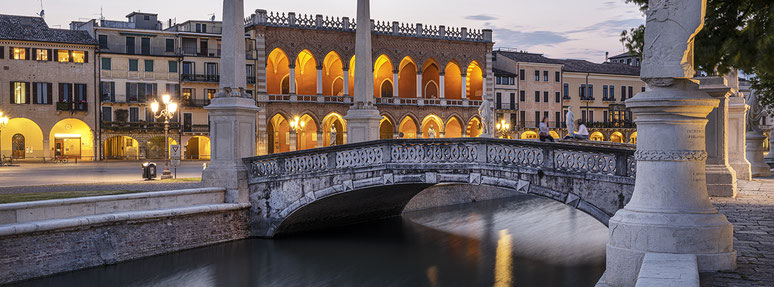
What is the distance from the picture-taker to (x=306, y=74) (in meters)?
61.4

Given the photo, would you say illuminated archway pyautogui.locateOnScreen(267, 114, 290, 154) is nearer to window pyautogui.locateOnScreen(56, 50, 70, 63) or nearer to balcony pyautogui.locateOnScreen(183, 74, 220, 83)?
balcony pyautogui.locateOnScreen(183, 74, 220, 83)

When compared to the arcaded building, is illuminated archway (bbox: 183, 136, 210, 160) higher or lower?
lower

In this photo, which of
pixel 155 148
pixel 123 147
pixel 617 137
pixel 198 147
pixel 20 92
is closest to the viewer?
pixel 20 92

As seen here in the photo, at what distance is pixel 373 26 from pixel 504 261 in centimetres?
4084

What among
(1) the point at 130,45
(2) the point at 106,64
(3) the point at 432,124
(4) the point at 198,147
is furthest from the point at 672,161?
(3) the point at 432,124

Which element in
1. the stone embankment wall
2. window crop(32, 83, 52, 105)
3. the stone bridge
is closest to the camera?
the stone bridge

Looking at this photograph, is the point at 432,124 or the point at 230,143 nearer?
the point at 230,143

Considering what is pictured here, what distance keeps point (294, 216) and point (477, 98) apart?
47.6m

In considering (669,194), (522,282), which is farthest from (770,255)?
(522,282)

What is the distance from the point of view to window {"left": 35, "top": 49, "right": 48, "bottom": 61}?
51.2 metres

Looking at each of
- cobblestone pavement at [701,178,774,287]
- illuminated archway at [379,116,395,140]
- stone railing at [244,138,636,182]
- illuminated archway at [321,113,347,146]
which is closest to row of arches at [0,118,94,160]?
illuminated archway at [321,113,347,146]

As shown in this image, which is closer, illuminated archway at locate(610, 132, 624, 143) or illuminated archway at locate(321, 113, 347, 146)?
illuminated archway at locate(321, 113, 347, 146)

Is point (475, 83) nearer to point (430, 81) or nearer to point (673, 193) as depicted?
point (430, 81)

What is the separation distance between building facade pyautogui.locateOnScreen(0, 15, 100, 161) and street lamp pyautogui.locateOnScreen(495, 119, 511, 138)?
34.3 metres
